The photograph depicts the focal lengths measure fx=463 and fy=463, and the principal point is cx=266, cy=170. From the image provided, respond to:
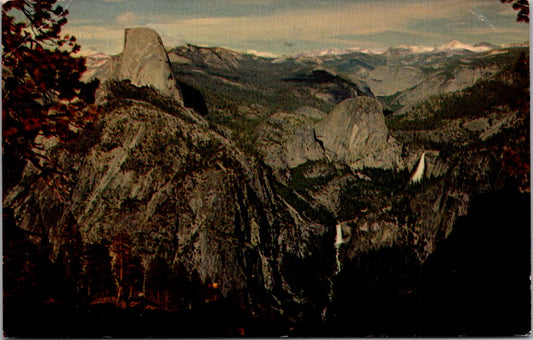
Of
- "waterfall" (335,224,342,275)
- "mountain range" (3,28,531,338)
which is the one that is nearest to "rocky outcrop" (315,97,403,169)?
"mountain range" (3,28,531,338)

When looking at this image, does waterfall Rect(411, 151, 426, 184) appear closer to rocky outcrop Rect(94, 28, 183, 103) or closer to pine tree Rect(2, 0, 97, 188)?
rocky outcrop Rect(94, 28, 183, 103)

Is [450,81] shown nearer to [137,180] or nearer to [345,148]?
[345,148]

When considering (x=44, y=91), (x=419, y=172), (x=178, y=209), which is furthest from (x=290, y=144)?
(x=44, y=91)

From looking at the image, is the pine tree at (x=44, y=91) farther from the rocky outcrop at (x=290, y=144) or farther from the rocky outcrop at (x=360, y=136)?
the rocky outcrop at (x=360, y=136)

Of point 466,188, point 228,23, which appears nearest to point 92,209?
point 228,23

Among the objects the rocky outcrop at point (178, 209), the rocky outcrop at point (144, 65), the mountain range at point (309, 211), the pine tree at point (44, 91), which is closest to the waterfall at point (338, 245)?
the mountain range at point (309, 211)

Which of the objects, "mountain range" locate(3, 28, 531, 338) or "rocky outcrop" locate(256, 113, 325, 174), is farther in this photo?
"rocky outcrop" locate(256, 113, 325, 174)
